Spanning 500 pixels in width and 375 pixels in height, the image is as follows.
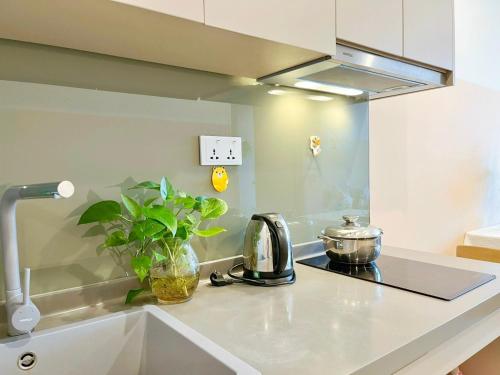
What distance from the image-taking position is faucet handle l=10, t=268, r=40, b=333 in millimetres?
698

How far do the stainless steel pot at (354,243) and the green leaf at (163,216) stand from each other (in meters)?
0.60

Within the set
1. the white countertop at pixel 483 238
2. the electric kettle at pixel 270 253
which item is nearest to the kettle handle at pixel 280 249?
the electric kettle at pixel 270 253

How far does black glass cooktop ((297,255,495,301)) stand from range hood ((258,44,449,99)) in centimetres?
64

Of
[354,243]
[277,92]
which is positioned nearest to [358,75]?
[277,92]

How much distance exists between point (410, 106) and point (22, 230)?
6.28ft

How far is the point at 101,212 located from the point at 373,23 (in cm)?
94

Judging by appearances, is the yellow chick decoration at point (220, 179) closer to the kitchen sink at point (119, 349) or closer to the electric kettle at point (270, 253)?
the electric kettle at point (270, 253)

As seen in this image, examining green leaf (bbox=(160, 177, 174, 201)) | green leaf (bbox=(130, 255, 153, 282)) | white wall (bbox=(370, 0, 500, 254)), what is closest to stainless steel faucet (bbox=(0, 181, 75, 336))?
green leaf (bbox=(130, 255, 153, 282))

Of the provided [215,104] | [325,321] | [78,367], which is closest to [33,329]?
[78,367]

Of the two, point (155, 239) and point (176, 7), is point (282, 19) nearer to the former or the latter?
point (176, 7)

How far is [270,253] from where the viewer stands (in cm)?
103

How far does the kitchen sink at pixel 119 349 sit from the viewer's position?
0.66 m

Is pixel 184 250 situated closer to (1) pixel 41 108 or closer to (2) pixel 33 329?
(2) pixel 33 329

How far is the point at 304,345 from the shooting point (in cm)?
66
